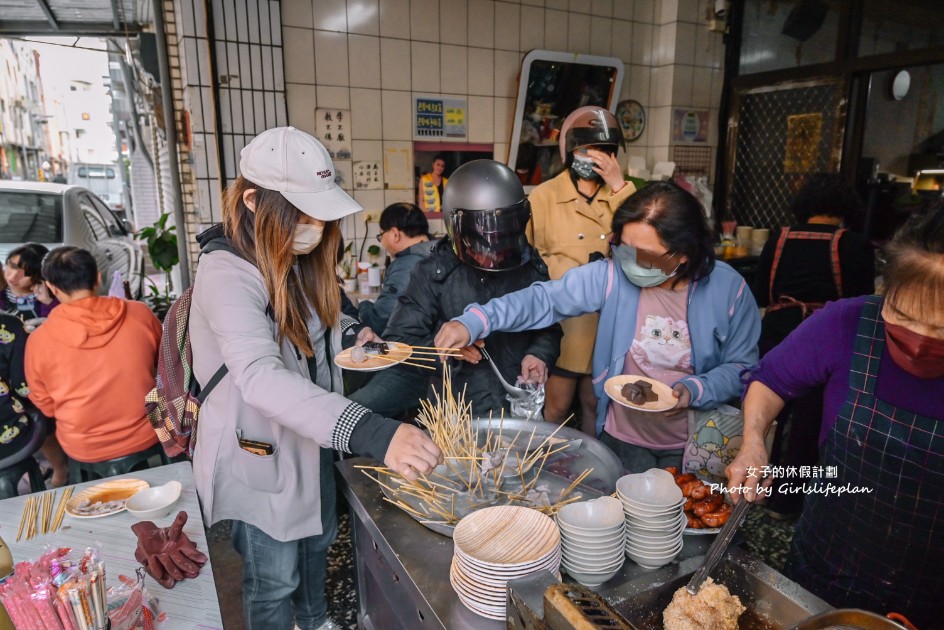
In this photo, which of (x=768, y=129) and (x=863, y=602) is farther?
(x=768, y=129)

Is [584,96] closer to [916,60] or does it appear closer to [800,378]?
[916,60]

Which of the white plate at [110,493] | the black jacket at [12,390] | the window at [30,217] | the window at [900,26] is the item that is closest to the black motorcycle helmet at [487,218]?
the white plate at [110,493]

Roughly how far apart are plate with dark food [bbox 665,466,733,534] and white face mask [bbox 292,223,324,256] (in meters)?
1.17

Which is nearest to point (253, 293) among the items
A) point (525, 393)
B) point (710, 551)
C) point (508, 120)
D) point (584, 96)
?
point (525, 393)

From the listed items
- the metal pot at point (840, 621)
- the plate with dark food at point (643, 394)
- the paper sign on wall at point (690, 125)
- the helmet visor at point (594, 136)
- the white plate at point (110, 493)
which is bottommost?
the white plate at point (110, 493)

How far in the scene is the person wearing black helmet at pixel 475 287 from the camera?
215 cm

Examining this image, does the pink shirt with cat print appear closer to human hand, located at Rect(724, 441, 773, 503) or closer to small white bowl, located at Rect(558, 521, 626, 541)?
human hand, located at Rect(724, 441, 773, 503)

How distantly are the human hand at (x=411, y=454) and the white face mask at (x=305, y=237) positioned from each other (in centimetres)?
64

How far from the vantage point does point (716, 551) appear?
47.6 inches

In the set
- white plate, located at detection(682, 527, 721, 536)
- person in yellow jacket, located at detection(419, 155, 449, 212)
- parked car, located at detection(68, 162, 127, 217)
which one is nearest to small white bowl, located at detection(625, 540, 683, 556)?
white plate, located at detection(682, 527, 721, 536)

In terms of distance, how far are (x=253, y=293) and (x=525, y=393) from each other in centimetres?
96

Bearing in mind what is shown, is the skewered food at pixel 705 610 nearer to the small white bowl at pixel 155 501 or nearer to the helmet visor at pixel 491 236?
the helmet visor at pixel 491 236

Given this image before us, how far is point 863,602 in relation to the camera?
1.35 m

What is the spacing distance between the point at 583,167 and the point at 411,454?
2.13 metres
